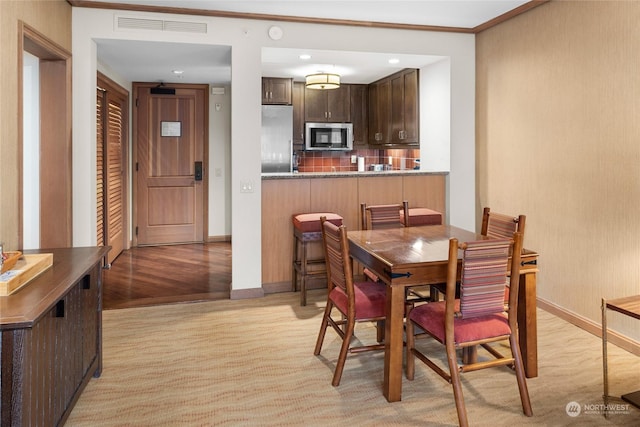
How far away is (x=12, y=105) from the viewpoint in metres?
2.83

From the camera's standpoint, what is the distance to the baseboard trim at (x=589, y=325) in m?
3.03

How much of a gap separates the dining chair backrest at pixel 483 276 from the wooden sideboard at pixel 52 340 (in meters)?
1.74

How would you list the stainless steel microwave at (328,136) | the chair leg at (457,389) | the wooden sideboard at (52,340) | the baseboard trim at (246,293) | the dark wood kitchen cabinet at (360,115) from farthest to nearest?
the dark wood kitchen cabinet at (360,115), the stainless steel microwave at (328,136), the baseboard trim at (246,293), the chair leg at (457,389), the wooden sideboard at (52,340)

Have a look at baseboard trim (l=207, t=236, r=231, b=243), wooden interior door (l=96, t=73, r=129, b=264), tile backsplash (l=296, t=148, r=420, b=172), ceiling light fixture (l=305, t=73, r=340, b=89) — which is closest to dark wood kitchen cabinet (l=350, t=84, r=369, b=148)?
tile backsplash (l=296, t=148, r=420, b=172)

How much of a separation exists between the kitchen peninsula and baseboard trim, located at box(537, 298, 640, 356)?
1539 millimetres

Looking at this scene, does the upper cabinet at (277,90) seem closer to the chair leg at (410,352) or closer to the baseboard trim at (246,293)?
the baseboard trim at (246,293)

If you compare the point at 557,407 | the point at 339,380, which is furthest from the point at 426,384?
the point at 557,407

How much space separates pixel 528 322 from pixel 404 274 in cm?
87

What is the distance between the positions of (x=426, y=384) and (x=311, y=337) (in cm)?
96

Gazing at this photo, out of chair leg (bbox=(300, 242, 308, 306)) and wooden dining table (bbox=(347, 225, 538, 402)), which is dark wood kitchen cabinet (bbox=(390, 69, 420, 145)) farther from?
wooden dining table (bbox=(347, 225, 538, 402))

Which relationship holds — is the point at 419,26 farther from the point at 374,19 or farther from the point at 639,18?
the point at 639,18

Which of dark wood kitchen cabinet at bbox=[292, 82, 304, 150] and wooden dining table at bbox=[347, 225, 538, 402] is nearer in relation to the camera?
wooden dining table at bbox=[347, 225, 538, 402]

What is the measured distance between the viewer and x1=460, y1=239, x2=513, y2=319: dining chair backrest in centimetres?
213

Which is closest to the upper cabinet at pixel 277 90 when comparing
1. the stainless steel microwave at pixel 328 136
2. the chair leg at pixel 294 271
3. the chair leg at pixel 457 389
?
the stainless steel microwave at pixel 328 136
